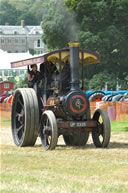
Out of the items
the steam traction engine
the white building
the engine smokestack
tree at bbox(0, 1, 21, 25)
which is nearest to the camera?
the steam traction engine

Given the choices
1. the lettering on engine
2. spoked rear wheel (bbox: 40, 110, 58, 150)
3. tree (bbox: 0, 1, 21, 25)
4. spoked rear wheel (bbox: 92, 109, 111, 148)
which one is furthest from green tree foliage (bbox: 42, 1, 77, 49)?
tree (bbox: 0, 1, 21, 25)

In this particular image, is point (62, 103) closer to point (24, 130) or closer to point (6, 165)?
point (24, 130)

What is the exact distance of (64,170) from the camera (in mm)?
7402

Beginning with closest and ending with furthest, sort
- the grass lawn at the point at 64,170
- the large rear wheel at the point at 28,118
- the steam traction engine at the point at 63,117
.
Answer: the grass lawn at the point at 64,170 < the steam traction engine at the point at 63,117 < the large rear wheel at the point at 28,118

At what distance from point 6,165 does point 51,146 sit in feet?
7.12

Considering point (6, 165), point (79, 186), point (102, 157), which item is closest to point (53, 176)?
point (79, 186)

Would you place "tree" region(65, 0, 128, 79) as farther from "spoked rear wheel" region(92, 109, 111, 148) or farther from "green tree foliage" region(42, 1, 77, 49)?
"spoked rear wheel" region(92, 109, 111, 148)

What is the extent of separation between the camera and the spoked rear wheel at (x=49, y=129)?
32.5 feet

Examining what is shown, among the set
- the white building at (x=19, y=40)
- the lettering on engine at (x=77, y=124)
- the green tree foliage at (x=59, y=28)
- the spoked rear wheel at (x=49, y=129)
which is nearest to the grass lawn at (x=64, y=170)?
the spoked rear wheel at (x=49, y=129)

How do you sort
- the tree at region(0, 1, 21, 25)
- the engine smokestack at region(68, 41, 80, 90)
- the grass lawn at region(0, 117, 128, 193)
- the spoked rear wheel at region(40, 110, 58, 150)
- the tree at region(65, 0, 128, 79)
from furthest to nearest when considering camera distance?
the tree at region(0, 1, 21, 25), the tree at region(65, 0, 128, 79), the engine smokestack at region(68, 41, 80, 90), the spoked rear wheel at region(40, 110, 58, 150), the grass lawn at region(0, 117, 128, 193)

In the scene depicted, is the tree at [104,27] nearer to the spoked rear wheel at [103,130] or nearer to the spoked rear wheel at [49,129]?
the spoked rear wheel at [103,130]

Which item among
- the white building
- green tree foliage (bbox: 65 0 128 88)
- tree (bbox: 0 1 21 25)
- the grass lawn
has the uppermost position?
tree (bbox: 0 1 21 25)

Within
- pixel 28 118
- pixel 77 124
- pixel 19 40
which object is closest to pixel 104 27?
pixel 28 118

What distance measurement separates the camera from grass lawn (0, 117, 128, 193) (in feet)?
19.7
